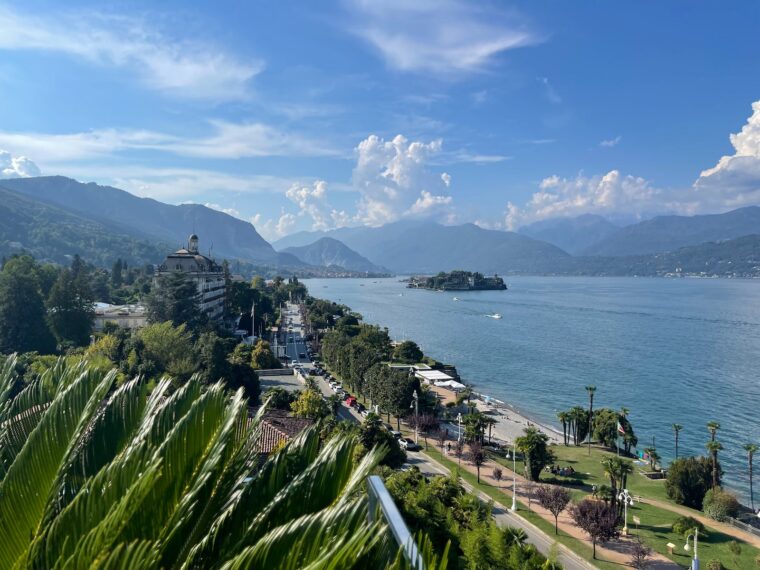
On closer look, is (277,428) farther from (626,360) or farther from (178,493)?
(626,360)

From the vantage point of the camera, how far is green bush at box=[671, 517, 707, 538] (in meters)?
20.2

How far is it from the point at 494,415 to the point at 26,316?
33980 millimetres

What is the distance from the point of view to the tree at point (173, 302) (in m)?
43.0

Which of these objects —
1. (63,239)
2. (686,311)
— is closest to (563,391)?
(686,311)

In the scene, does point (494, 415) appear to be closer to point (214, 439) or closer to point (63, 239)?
point (214, 439)

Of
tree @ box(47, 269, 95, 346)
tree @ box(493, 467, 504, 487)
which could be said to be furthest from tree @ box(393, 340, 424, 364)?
tree @ box(47, 269, 95, 346)

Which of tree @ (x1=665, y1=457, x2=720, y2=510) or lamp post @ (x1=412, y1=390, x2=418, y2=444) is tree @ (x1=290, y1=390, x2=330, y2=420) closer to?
lamp post @ (x1=412, y1=390, x2=418, y2=444)

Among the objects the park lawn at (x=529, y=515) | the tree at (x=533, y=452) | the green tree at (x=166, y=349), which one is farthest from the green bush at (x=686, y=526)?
the green tree at (x=166, y=349)

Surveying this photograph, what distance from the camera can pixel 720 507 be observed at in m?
22.8

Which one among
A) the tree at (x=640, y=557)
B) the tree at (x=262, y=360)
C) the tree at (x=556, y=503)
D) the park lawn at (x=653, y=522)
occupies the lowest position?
the park lawn at (x=653, y=522)

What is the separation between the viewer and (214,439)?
3.06 metres

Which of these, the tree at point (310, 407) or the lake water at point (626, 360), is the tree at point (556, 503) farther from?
the lake water at point (626, 360)

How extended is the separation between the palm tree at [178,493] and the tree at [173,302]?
40831mm

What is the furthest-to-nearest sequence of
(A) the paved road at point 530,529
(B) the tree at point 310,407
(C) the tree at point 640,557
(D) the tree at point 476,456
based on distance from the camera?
(B) the tree at point 310,407, (D) the tree at point 476,456, (A) the paved road at point 530,529, (C) the tree at point 640,557
